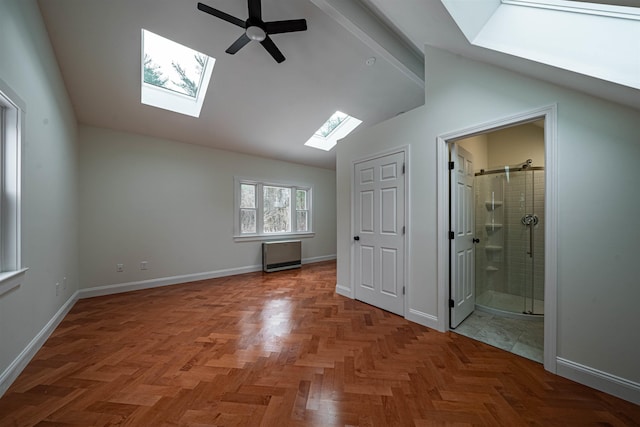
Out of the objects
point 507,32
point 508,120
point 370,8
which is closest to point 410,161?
point 508,120

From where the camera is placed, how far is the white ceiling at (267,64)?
208 cm

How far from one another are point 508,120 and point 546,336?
5.67 ft

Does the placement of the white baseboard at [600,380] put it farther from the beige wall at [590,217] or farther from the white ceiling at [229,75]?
the white ceiling at [229,75]

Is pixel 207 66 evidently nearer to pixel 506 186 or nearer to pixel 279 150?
pixel 279 150

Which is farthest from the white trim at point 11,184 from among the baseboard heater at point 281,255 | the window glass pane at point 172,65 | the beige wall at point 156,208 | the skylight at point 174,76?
the baseboard heater at point 281,255

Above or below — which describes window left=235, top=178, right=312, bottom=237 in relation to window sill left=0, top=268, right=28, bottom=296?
above

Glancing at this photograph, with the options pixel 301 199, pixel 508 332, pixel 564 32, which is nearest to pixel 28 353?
pixel 508 332

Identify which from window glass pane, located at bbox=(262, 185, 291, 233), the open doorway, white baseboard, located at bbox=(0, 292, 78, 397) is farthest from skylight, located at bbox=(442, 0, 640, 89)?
window glass pane, located at bbox=(262, 185, 291, 233)

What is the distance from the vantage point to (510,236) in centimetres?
342

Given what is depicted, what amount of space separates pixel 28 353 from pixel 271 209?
3975 mm

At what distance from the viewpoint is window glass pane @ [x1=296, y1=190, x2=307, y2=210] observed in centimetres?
596

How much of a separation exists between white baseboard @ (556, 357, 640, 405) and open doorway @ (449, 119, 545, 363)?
695 millimetres

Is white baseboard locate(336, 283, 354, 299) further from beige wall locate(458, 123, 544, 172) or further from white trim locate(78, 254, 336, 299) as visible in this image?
beige wall locate(458, 123, 544, 172)

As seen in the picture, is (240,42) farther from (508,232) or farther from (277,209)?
(508,232)
